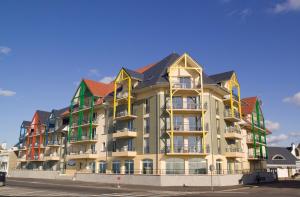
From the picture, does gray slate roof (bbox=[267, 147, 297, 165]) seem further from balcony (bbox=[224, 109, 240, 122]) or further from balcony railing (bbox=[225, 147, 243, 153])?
balcony (bbox=[224, 109, 240, 122])

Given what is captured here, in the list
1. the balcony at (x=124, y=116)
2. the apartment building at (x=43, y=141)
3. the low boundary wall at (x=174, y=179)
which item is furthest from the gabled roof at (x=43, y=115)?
the balcony at (x=124, y=116)

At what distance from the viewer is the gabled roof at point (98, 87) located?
172 feet

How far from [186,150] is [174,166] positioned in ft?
8.64

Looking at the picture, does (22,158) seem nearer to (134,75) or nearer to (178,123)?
(134,75)

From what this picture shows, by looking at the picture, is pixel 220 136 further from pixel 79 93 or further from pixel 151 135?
pixel 79 93

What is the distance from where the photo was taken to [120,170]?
1727 inches

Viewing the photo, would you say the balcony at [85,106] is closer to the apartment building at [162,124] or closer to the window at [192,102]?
the apartment building at [162,124]

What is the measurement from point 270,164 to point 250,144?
783 inches

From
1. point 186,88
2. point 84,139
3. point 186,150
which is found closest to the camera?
point 186,150

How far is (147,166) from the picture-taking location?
132ft

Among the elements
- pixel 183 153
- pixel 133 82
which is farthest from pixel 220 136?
pixel 133 82

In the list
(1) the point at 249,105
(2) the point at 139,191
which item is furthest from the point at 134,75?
(1) the point at 249,105

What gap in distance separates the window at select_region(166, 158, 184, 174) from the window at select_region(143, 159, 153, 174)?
2.43 metres

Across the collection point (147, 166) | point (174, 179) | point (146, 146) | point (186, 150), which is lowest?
point (174, 179)
